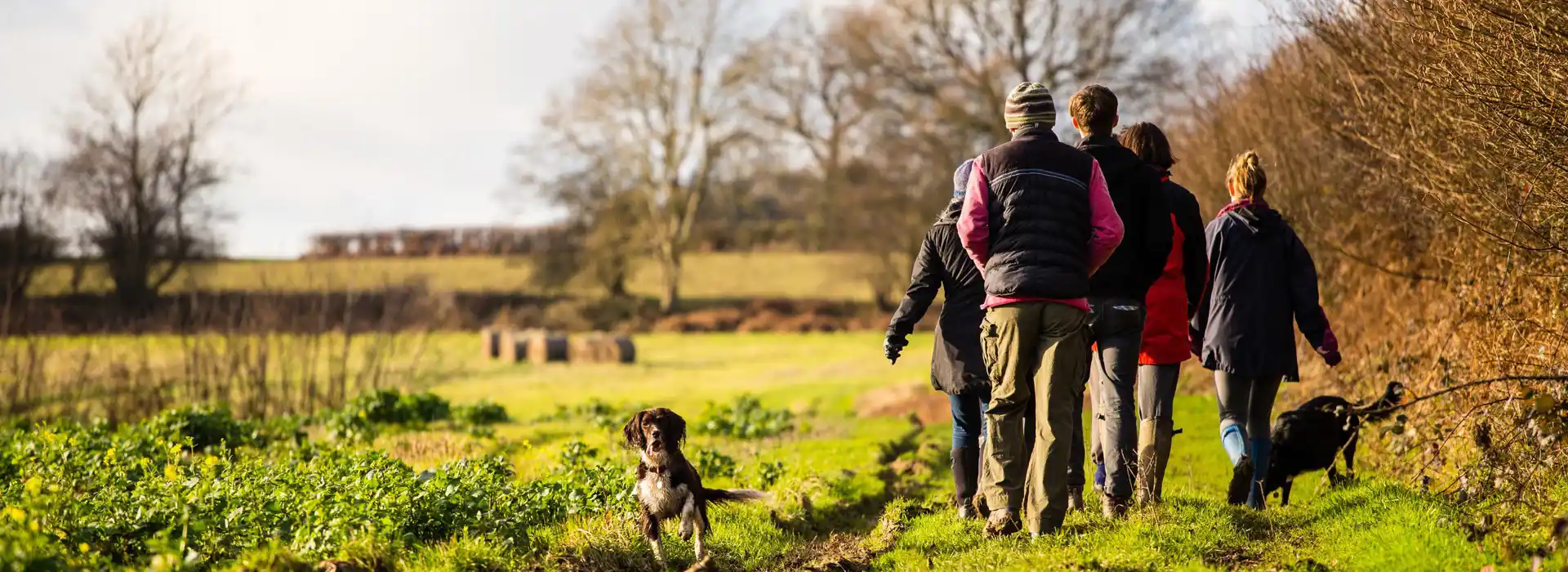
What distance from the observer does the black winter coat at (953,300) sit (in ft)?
21.3

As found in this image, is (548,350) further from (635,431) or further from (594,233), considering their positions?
(635,431)

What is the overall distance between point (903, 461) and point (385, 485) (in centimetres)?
515

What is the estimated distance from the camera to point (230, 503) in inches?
244

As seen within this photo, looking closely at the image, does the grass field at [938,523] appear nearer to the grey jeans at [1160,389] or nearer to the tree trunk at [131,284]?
the grey jeans at [1160,389]

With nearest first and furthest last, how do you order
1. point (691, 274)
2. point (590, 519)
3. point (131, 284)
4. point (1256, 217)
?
point (590, 519), point (1256, 217), point (131, 284), point (691, 274)

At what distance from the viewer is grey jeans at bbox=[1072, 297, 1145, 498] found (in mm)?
6113

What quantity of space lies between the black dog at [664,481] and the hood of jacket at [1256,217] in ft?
10.5

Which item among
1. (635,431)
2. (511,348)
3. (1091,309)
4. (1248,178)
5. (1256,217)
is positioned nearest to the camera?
(1091,309)

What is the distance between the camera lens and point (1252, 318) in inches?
264

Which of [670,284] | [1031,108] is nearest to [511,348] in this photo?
[670,284]

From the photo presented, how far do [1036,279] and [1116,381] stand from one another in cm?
98

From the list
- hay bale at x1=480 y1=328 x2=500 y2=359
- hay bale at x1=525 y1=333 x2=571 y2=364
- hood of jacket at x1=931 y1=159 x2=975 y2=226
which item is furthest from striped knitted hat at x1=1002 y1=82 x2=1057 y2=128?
hay bale at x1=480 y1=328 x2=500 y2=359

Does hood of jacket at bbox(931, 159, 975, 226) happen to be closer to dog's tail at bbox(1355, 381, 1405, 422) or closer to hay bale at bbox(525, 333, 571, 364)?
dog's tail at bbox(1355, 381, 1405, 422)

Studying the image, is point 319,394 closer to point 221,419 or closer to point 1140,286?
point 221,419
